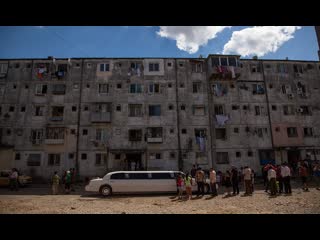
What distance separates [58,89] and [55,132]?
574cm

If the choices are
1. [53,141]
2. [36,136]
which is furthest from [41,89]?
[53,141]

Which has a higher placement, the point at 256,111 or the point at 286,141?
the point at 256,111

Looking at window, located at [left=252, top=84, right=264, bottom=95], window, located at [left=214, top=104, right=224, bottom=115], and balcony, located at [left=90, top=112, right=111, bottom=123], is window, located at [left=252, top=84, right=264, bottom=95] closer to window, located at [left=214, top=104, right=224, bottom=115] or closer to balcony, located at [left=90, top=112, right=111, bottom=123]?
window, located at [left=214, top=104, right=224, bottom=115]

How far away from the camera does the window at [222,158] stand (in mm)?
27500

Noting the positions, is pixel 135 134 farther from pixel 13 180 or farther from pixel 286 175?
pixel 286 175

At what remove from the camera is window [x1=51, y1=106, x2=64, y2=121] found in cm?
2753

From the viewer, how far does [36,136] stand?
26938 millimetres

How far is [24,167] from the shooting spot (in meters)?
26.0

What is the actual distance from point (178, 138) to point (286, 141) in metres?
14.2

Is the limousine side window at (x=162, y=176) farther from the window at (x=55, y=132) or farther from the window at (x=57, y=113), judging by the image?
the window at (x=57, y=113)

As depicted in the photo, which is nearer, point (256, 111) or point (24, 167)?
point (24, 167)
